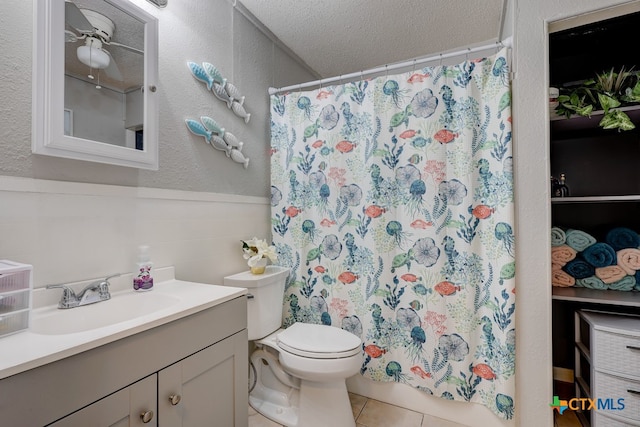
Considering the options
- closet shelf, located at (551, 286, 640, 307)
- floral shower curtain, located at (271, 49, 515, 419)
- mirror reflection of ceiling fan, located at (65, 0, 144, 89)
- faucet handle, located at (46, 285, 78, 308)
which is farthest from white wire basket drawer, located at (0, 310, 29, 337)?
closet shelf, located at (551, 286, 640, 307)

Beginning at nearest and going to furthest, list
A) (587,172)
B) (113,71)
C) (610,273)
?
(113,71)
(610,273)
(587,172)

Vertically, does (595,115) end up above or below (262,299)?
above

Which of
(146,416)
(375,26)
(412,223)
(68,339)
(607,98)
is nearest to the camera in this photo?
(68,339)

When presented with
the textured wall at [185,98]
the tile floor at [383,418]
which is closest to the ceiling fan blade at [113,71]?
the textured wall at [185,98]

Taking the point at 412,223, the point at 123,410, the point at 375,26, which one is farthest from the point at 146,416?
the point at 375,26

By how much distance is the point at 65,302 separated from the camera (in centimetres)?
100

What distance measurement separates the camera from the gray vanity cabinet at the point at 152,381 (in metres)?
0.64

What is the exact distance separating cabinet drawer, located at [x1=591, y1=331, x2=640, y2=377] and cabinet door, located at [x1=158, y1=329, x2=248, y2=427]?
159 cm

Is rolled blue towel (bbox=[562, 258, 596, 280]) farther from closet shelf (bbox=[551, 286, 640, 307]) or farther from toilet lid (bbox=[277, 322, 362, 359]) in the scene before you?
toilet lid (bbox=[277, 322, 362, 359])

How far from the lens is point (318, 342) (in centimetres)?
151

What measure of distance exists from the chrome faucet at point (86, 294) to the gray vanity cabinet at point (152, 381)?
0.39 m

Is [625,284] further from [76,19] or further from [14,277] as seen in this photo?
[76,19]

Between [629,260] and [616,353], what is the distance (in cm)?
50

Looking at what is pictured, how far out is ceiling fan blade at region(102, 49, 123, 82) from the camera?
1.18 meters
